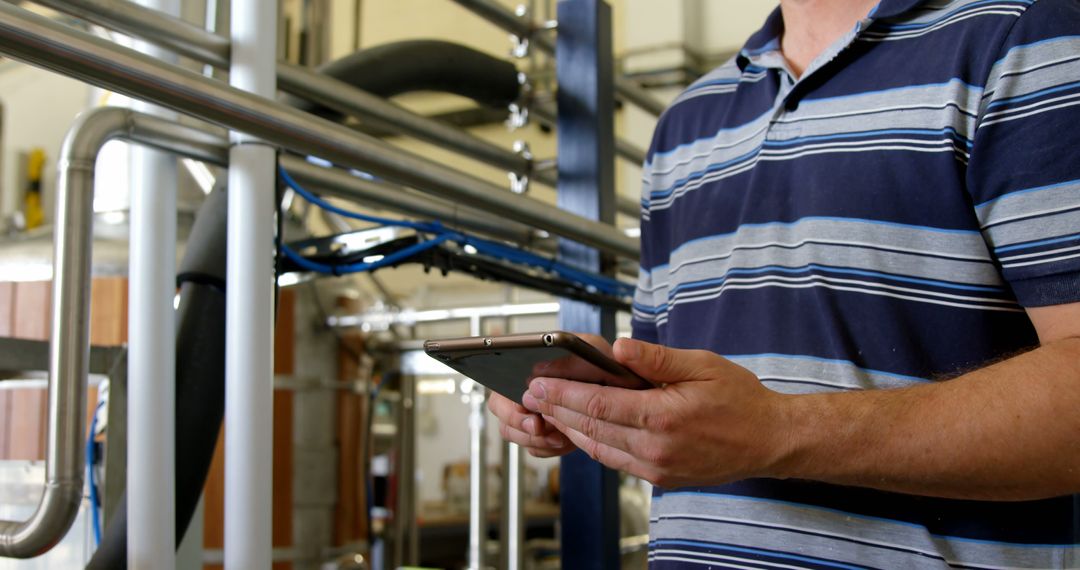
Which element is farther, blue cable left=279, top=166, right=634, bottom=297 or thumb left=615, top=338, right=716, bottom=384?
blue cable left=279, top=166, right=634, bottom=297

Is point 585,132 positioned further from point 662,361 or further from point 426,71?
point 662,361

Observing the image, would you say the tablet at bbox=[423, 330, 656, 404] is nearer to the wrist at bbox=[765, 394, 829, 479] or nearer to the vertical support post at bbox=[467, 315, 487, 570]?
the wrist at bbox=[765, 394, 829, 479]

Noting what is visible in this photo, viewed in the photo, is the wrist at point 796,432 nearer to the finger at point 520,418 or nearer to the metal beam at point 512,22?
the finger at point 520,418

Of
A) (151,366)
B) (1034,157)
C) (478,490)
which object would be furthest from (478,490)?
(1034,157)

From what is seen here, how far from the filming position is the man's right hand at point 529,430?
0.79 metres

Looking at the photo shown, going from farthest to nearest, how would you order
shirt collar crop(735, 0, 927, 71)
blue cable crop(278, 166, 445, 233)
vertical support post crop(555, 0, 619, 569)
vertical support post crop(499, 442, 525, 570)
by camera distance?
vertical support post crop(499, 442, 525, 570) < vertical support post crop(555, 0, 619, 569) < blue cable crop(278, 166, 445, 233) < shirt collar crop(735, 0, 927, 71)

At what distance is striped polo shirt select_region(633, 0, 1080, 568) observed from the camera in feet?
2.29

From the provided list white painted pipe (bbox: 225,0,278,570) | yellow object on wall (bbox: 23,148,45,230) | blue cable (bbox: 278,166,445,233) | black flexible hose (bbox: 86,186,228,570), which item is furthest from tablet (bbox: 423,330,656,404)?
yellow object on wall (bbox: 23,148,45,230)

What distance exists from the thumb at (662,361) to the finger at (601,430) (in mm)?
38

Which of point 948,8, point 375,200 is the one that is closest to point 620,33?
point 375,200

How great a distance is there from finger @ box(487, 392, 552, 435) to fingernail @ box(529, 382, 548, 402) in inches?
5.4

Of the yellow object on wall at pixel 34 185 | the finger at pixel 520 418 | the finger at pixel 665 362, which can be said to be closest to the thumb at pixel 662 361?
the finger at pixel 665 362

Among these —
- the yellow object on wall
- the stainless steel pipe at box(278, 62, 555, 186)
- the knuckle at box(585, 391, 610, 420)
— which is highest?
the yellow object on wall

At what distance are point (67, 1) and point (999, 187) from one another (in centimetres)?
74
